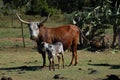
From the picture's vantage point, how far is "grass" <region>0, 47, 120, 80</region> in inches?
574

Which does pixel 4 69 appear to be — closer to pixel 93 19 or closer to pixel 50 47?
pixel 50 47

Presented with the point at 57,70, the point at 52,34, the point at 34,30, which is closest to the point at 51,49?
the point at 57,70

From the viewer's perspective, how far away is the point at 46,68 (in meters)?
16.3

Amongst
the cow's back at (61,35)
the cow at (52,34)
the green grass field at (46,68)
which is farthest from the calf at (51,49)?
the cow's back at (61,35)

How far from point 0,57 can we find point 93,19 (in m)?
6.36

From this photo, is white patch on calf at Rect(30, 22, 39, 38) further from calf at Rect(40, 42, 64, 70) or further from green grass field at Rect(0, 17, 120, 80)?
green grass field at Rect(0, 17, 120, 80)

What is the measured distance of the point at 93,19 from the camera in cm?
2422

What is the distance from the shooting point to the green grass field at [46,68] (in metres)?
14.6

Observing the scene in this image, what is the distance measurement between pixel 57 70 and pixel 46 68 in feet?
Answer: 2.44

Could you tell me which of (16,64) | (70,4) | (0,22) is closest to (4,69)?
(16,64)

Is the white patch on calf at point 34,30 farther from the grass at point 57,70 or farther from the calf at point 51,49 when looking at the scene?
the grass at point 57,70

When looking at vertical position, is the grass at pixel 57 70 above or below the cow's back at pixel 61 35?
below

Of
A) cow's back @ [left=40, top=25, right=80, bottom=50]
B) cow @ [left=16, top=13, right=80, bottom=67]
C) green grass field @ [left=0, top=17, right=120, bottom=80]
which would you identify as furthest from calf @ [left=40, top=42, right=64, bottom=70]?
cow's back @ [left=40, top=25, right=80, bottom=50]

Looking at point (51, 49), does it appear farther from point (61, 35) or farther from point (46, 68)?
point (61, 35)
